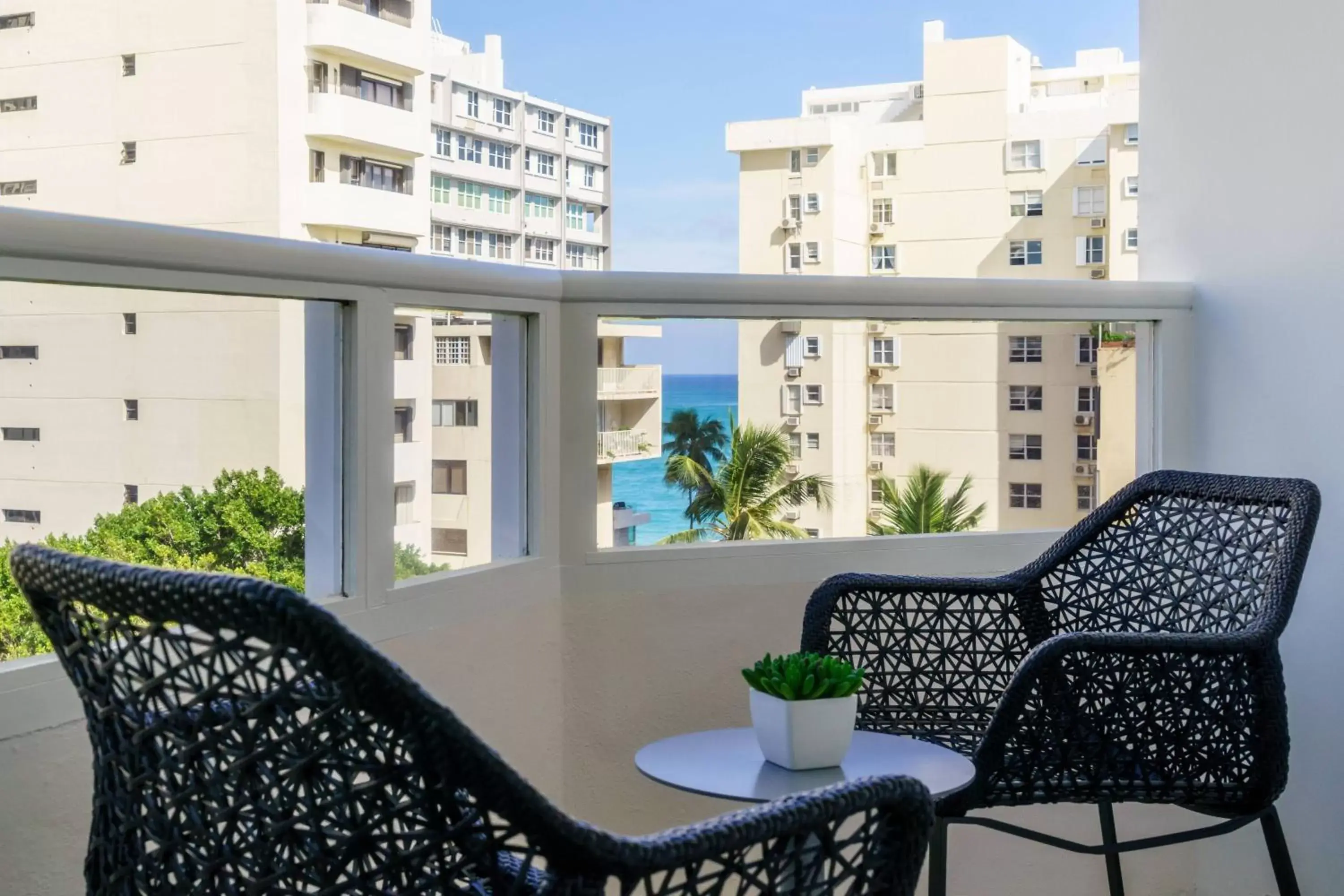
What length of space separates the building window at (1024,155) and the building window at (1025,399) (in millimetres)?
39547

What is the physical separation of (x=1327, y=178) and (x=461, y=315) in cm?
137

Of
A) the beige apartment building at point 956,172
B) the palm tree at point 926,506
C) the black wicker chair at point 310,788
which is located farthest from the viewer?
the beige apartment building at point 956,172

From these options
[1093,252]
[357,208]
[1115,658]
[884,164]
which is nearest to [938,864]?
[1115,658]

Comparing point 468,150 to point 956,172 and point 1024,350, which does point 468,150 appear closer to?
point 956,172

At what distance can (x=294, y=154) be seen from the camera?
3700 cm

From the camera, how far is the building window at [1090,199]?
3941 cm

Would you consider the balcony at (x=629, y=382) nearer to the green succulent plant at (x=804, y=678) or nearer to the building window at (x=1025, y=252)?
the green succulent plant at (x=804, y=678)

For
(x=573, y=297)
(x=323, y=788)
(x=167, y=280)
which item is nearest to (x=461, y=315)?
(x=573, y=297)

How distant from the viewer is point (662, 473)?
232cm

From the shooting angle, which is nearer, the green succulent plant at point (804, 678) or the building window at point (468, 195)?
the green succulent plant at point (804, 678)

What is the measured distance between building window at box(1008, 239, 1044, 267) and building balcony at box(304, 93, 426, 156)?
58.1 feet

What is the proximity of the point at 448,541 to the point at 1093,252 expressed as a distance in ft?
133

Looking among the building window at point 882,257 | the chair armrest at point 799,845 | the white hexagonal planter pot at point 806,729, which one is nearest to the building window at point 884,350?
the white hexagonal planter pot at point 806,729

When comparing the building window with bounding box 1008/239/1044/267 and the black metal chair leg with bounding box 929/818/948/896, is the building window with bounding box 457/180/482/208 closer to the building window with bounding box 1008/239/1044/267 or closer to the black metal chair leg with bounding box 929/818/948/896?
the building window with bounding box 1008/239/1044/267
